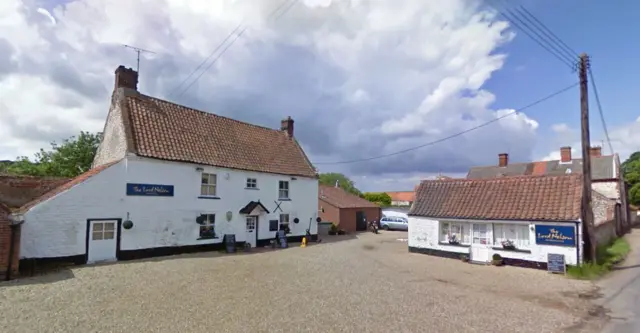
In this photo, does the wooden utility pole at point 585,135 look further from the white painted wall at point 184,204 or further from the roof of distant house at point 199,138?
the white painted wall at point 184,204

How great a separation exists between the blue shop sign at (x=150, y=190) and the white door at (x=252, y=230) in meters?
5.59

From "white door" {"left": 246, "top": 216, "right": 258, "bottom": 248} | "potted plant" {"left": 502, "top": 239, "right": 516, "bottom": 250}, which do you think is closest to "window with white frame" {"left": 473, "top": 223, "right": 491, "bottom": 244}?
"potted plant" {"left": 502, "top": 239, "right": 516, "bottom": 250}

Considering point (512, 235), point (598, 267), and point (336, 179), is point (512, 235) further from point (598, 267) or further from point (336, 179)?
point (336, 179)

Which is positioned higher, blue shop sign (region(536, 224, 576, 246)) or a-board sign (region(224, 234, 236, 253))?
blue shop sign (region(536, 224, 576, 246))

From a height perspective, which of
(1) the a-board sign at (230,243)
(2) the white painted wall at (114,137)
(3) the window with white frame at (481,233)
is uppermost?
(2) the white painted wall at (114,137)

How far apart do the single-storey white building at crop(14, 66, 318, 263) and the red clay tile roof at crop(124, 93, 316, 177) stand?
0.07m

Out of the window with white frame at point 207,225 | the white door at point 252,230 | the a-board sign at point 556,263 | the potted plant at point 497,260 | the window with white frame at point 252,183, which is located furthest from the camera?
the window with white frame at point 252,183

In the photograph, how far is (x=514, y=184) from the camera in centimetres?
1931

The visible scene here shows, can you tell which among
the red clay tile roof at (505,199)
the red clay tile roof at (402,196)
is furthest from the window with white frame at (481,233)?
the red clay tile roof at (402,196)

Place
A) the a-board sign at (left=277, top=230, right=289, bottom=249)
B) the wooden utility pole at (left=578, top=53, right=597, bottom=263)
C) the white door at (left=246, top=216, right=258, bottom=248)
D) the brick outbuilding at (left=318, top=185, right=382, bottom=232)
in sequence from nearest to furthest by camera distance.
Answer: the wooden utility pole at (left=578, top=53, right=597, bottom=263), the white door at (left=246, top=216, right=258, bottom=248), the a-board sign at (left=277, top=230, right=289, bottom=249), the brick outbuilding at (left=318, top=185, right=382, bottom=232)

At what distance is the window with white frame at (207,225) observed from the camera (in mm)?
19984

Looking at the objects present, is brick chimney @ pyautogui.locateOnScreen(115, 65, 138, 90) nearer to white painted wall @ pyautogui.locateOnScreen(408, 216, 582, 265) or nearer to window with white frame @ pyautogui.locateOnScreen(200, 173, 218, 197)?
window with white frame @ pyautogui.locateOnScreen(200, 173, 218, 197)

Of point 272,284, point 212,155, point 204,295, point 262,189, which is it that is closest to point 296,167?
point 262,189

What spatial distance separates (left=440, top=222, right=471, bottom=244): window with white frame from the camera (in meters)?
19.2
